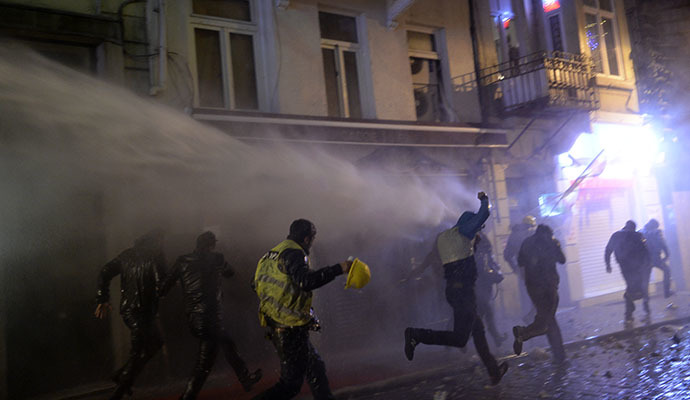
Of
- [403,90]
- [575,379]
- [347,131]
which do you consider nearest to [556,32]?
[403,90]

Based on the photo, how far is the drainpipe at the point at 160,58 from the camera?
27.8ft

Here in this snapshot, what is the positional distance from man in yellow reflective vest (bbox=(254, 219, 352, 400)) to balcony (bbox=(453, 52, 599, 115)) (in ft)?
29.6

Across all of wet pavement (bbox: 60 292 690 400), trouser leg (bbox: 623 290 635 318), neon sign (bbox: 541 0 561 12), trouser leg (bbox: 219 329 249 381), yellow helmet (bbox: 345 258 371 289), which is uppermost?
neon sign (bbox: 541 0 561 12)

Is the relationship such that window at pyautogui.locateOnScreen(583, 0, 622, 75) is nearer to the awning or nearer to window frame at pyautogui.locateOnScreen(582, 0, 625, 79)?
window frame at pyautogui.locateOnScreen(582, 0, 625, 79)

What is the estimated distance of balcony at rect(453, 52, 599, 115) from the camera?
1238 centimetres

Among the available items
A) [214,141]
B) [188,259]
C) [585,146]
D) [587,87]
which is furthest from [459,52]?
[188,259]

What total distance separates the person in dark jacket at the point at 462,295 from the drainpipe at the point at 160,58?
15.6 ft

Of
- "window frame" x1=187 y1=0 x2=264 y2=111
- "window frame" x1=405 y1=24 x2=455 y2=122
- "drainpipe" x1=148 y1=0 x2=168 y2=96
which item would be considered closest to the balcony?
"window frame" x1=405 y1=24 x2=455 y2=122

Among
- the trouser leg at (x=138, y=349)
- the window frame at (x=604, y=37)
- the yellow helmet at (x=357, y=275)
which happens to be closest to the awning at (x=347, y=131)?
the trouser leg at (x=138, y=349)

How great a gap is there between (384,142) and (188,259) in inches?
201

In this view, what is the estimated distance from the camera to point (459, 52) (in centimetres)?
1297

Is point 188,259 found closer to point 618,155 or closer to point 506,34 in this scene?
point 506,34

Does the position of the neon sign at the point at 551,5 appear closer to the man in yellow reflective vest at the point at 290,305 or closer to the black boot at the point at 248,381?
the black boot at the point at 248,381

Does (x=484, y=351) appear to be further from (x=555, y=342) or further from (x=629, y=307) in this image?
(x=629, y=307)
